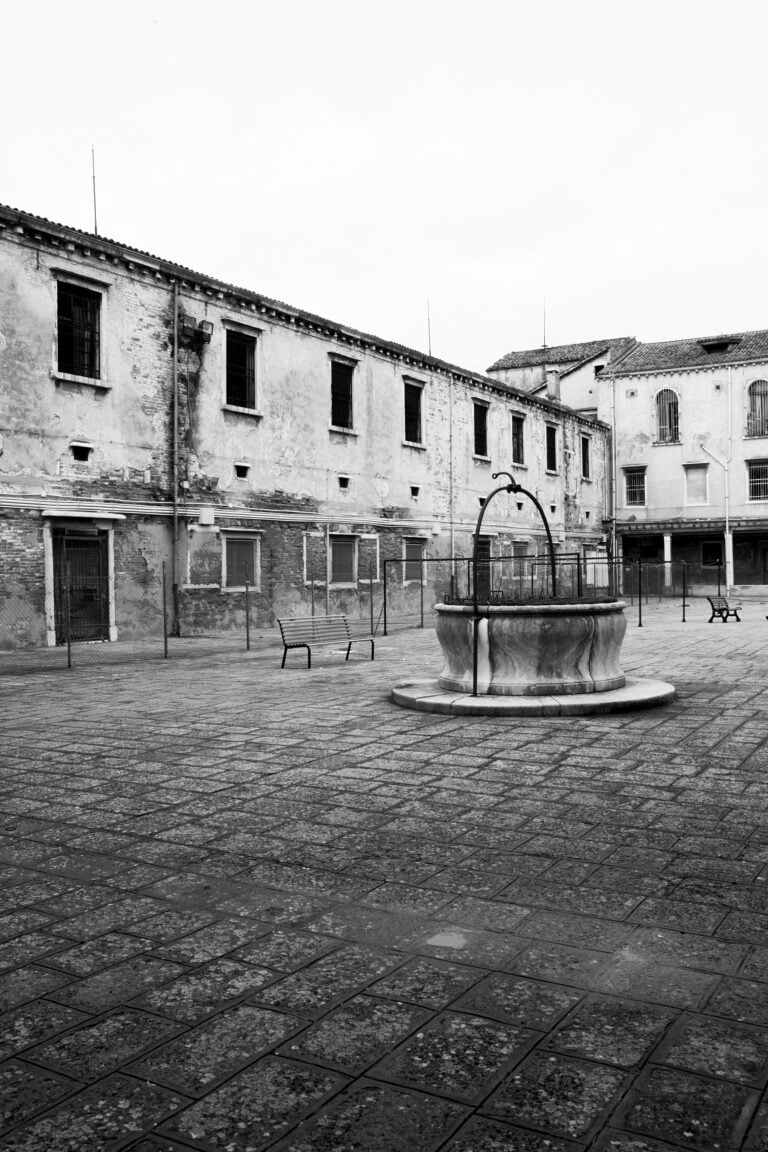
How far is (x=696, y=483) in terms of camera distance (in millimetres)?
43312

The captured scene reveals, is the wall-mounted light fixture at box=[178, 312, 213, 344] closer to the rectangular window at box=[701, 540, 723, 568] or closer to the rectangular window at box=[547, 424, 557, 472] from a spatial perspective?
the rectangular window at box=[547, 424, 557, 472]

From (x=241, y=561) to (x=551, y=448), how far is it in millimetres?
18665

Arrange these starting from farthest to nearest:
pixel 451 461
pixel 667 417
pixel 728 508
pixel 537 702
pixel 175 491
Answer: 1. pixel 667 417
2. pixel 728 508
3. pixel 451 461
4. pixel 175 491
5. pixel 537 702

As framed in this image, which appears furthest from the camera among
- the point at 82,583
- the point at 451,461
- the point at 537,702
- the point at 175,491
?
the point at 451,461

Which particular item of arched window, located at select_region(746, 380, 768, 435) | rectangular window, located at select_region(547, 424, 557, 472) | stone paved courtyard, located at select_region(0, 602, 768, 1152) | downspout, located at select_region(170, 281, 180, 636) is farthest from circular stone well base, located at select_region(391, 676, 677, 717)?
arched window, located at select_region(746, 380, 768, 435)

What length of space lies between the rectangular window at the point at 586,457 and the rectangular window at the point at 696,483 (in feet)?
17.0

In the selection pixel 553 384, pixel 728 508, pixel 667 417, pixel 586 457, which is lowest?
pixel 728 508

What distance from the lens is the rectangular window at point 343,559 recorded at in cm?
2520

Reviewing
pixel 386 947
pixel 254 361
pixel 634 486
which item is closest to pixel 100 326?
pixel 254 361

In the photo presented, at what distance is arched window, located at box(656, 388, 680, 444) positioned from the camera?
43.4m

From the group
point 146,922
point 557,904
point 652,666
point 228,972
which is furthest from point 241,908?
point 652,666

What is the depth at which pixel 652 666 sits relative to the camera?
13.8 meters

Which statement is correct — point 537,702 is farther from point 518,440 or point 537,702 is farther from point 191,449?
point 518,440

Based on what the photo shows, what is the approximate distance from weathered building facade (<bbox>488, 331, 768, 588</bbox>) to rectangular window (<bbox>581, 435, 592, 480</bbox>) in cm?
307
